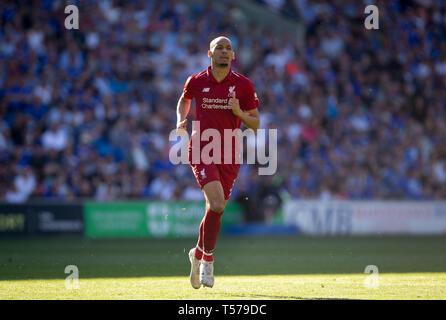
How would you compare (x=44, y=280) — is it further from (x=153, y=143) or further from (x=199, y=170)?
(x=153, y=143)

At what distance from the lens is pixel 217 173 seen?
28.9 ft

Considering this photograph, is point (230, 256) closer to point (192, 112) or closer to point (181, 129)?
point (181, 129)

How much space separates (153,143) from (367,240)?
6.44 metres

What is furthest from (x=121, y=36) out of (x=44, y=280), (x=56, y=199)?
(x=44, y=280)

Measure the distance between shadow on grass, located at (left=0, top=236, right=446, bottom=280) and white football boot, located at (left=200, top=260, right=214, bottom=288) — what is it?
178 cm

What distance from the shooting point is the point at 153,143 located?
21.1 meters

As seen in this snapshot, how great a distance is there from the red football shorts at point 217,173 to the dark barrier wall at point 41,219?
10594mm

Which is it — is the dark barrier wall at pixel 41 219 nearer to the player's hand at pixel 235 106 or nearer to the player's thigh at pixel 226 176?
the player's thigh at pixel 226 176

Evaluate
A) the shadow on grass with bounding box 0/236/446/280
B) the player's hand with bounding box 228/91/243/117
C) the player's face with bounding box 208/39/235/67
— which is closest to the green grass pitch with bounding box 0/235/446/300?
the shadow on grass with bounding box 0/236/446/280

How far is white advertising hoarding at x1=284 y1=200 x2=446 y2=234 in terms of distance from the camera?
21.4 metres

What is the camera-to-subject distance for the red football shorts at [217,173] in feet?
28.7

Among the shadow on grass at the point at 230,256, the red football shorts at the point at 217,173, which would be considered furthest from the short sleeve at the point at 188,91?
the shadow on grass at the point at 230,256

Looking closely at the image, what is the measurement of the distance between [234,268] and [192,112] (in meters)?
9.92

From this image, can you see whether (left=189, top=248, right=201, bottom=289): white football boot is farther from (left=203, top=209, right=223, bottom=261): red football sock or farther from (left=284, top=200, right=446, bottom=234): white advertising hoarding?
(left=284, top=200, right=446, bottom=234): white advertising hoarding
